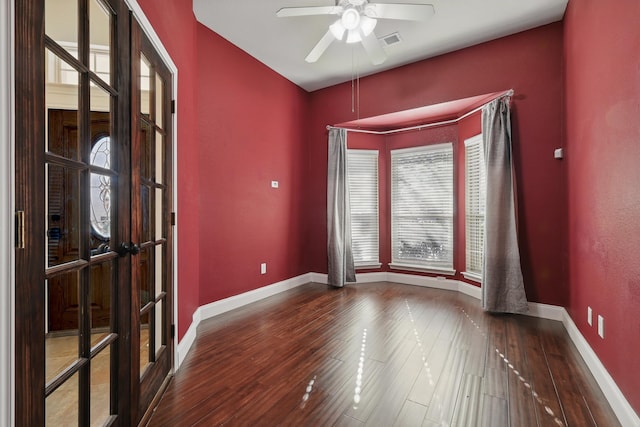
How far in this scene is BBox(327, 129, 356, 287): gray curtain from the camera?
4.61 m

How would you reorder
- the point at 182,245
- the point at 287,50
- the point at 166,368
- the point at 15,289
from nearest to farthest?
the point at 15,289 → the point at 166,368 → the point at 182,245 → the point at 287,50

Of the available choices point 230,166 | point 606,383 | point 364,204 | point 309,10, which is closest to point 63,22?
point 309,10

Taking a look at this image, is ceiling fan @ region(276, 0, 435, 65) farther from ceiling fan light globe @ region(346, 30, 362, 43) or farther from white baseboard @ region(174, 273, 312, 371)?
white baseboard @ region(174, 273, 312, 371)

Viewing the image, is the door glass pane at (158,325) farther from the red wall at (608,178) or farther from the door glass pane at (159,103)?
the red wall at (608,178)

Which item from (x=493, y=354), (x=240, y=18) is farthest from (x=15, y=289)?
(x=240, y=18)

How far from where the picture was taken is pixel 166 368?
6.73ft

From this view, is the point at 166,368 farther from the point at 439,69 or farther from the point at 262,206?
the point at 439,69

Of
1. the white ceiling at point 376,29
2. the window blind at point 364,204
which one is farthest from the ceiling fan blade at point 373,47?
the window blind at point 364,204

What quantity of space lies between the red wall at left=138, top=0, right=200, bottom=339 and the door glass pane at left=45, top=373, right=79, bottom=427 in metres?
1.18

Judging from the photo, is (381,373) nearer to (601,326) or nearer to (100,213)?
(601,326)

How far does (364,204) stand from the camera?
4.95 m

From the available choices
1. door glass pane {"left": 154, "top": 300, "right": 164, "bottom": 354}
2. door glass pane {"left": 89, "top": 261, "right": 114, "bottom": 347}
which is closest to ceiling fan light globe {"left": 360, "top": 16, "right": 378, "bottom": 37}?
door glass pane {"left": 89, "top": 261, "right": 114, "bottom": 347}

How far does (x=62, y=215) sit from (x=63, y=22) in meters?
0.70

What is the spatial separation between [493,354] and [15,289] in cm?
299
